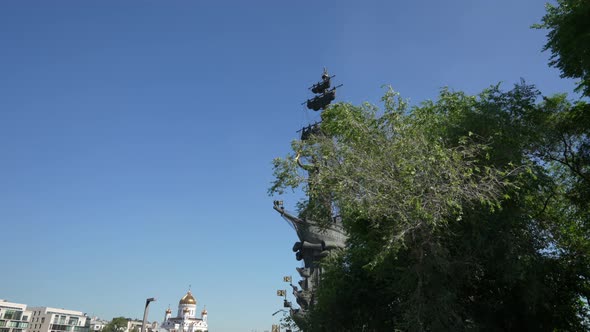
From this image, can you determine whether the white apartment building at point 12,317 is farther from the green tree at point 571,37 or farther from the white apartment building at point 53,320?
the green tree at point 571,37

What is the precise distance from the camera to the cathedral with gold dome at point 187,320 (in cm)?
9162

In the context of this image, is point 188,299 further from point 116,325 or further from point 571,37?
point 571,37

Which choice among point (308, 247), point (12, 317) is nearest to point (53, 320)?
point (12, 317)

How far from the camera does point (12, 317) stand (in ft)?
260

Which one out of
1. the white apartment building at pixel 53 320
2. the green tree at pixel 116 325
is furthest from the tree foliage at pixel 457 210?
the white apartment building at pixel 53 320

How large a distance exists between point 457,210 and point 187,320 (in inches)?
3611

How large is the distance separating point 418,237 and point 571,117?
799cm

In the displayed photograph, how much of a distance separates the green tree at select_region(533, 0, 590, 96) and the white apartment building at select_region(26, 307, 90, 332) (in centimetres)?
10130

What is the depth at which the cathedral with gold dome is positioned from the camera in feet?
301

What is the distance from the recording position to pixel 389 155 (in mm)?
12344

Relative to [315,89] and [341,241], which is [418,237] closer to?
[341,241]

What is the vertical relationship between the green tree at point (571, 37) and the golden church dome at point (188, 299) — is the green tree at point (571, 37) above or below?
below

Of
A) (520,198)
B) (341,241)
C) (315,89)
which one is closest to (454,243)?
(520,198)

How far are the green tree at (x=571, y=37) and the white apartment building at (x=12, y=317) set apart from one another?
94.9 metres
